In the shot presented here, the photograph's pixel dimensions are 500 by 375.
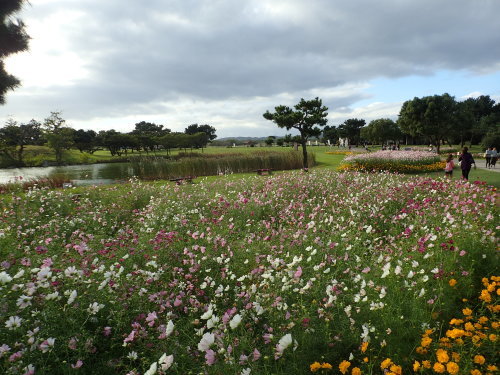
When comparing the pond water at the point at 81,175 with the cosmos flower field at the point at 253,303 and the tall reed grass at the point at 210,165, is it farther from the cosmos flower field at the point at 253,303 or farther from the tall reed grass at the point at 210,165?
the cosmos flower field at the point at 253,303

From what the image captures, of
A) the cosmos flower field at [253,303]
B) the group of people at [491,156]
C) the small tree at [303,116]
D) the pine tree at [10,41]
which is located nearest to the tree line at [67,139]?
the pine tree at [10,41]

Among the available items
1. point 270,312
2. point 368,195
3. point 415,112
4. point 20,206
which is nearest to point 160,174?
point 20,206

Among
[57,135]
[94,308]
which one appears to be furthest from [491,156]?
[57,135]

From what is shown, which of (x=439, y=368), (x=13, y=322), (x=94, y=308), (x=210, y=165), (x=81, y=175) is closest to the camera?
(x=439, y=368)

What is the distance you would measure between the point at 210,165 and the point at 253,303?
719 inches

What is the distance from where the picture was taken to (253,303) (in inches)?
108

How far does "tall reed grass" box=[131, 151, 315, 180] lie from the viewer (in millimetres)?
19453

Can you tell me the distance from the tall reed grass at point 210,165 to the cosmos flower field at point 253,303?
1293cm

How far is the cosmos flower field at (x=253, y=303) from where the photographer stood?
91.7 inches

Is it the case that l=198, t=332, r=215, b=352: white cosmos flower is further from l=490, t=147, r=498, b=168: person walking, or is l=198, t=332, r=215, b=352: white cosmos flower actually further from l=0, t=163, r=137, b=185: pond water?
l=490, t=147, r=498, b=168: person walking

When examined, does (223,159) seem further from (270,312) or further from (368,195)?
(270,312)

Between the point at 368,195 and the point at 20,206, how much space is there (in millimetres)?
10307

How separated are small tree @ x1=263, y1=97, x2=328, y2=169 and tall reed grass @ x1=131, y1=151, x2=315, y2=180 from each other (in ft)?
5.38

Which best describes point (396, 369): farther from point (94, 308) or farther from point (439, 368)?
point (94, 308)
